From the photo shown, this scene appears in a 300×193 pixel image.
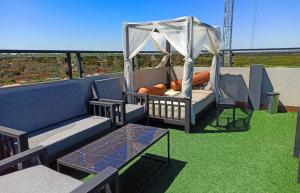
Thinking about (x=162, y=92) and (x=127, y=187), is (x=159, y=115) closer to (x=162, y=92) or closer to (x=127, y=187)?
(x=162, y=92)

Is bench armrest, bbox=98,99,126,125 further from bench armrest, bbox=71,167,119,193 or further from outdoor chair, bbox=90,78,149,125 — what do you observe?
bench armrest, bbox=71,167,119,193

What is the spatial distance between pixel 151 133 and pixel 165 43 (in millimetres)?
4115

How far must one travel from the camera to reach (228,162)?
2.78 meters

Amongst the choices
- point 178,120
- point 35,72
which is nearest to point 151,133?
point 178,120

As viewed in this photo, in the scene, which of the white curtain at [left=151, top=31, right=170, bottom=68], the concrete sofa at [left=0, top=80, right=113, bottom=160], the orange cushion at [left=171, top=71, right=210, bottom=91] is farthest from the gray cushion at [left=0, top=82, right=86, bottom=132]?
the white curtain at [left=151, top=31, right=170, bottom=68]

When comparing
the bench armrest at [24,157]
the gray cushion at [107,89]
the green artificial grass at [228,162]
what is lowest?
the green artificial grass at [228,162]

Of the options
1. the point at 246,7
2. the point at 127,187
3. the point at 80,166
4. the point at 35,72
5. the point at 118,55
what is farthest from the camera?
the point at 246,7

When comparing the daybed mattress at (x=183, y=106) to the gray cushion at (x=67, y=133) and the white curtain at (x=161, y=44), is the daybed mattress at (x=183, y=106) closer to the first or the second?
the gray cushion at (x=67, y=133)

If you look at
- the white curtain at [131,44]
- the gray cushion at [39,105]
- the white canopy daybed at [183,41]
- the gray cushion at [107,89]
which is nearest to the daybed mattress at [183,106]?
the white canopy daybed at [183,41]

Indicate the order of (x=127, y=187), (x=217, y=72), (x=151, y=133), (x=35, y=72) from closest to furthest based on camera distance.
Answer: (x=127, y=187) < (x=151, y=133) < (x=35, y=72) < (x=217, y=72)

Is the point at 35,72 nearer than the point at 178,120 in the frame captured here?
Yes

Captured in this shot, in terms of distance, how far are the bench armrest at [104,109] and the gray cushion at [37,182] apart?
5.26ft

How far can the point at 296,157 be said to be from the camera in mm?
2828

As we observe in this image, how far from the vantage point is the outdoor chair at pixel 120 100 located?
3.46 metres
